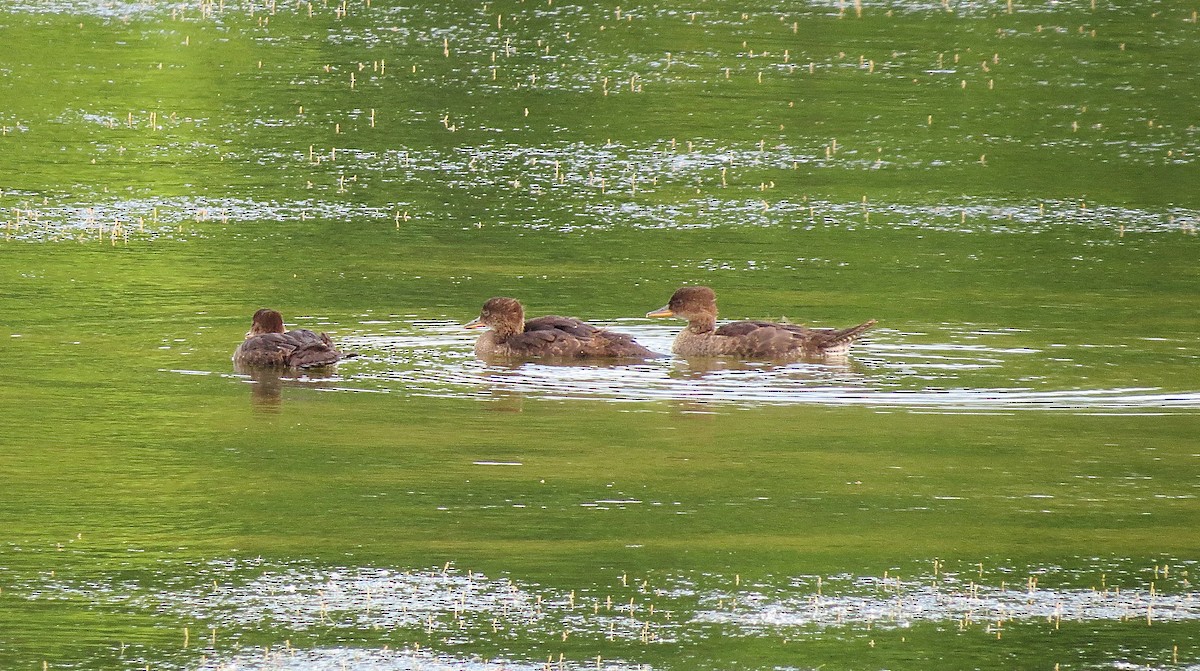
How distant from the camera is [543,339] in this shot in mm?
15945

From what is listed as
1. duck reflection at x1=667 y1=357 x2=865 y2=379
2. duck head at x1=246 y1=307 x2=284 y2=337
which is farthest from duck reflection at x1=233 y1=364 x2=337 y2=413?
duck reflection at x1=667 y1=357 x2=865 y2=379

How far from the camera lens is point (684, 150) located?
2569cm

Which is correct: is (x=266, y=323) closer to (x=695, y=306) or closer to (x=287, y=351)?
(x=287, y=351)

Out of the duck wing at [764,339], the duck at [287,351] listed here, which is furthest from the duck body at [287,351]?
the duck wing at [764,339]

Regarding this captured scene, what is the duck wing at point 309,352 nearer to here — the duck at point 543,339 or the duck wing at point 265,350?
the duck wing at point 265,350

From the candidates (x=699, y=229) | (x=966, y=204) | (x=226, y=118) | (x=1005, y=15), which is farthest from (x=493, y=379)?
→ (x=1005, y=15)

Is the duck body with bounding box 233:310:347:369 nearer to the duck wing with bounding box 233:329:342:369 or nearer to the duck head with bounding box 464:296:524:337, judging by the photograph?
the duck wing with bounding box 233:329:342:369

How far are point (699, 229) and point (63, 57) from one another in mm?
14087

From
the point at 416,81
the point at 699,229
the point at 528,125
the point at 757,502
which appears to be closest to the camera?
the point at 757,502

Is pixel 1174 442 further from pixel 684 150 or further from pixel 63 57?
pixel 63 57

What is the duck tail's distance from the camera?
15656 mm

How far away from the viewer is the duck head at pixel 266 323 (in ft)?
50.8

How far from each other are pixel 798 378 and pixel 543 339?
6.37ft

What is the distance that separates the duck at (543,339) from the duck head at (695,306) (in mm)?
446
